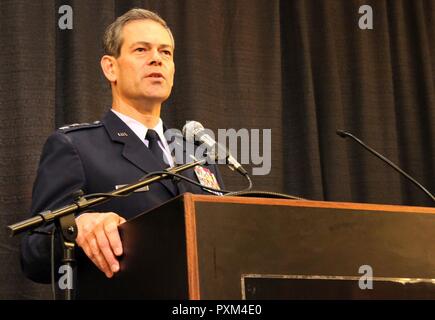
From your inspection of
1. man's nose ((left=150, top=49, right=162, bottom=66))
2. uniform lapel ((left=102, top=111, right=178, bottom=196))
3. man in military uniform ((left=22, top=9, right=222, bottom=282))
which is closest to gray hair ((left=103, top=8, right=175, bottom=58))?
man in military uniform ((left=22, top=9, right=222, bottom=282))

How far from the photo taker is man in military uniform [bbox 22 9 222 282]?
1.43m

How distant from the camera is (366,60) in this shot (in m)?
3.26

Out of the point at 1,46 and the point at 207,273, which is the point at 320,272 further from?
the point at 1,46

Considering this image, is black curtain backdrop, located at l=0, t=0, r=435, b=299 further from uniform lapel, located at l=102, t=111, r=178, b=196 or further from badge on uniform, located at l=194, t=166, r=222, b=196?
badge on uniform, located at l=194, t=166, r=222, b=196

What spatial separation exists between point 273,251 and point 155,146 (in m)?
0.86

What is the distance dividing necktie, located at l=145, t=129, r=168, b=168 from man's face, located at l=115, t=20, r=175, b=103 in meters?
0.12

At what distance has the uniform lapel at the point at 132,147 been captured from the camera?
1.87m

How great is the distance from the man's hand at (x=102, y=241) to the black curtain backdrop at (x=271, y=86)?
1.04m

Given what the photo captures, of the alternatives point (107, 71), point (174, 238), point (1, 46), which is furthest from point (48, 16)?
point (174, 238)

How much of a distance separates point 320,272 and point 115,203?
2.31 ft

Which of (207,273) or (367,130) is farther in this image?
(367,130)

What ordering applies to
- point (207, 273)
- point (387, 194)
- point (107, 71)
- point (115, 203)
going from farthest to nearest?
point (387, 194)
point (107, 71)
point (115, 203)
point (207, 273)

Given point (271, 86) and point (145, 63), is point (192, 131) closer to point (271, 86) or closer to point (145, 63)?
point (145, 63)

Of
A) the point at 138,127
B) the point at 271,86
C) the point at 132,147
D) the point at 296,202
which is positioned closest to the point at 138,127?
the point at 138,127
